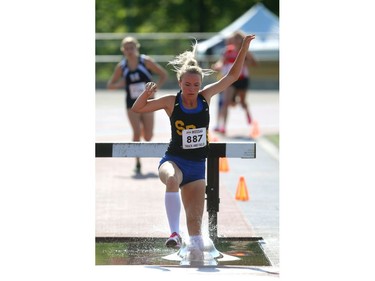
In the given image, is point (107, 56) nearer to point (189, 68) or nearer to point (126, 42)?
point (126, 42)

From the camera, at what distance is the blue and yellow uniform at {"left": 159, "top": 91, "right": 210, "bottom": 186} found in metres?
8.65

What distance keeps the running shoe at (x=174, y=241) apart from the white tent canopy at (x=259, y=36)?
27.5 meters

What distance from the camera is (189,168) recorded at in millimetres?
8719

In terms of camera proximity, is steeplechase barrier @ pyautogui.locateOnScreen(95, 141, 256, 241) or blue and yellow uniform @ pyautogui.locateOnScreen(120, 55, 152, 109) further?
blue and yellow uniform @ pyautogui.locateOnScreen(120, 55, 152, 109)

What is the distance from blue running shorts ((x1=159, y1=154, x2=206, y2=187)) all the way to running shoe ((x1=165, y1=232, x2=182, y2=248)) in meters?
0.49

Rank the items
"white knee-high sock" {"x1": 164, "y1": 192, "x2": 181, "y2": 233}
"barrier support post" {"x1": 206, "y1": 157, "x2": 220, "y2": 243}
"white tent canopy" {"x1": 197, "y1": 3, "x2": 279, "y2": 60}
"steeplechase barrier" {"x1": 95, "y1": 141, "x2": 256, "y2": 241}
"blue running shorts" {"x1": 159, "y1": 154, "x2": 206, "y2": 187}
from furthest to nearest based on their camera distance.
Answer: "white tent canopy" {"x1": 197, "y1": 3, "x2": 279, "y2": 60}, "barrier support post" {"x1": 206, "y1": 157, "x2": 220, "y2": 243}, "steeplechase barrier" {"x1": 95, "y1": 141, "x2": 256, "y2": 241}, "blue running shorts" {"x1": 159, "y1": 154, "x2": 206, "y2": 187}, "white knee-high sock" {"x1": 164, "y1": 192, "x2": 181, "y2": 233}

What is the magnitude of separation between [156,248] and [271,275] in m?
1.65

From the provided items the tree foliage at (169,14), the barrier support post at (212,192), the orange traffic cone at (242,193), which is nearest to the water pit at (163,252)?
the barrier support post at (212,192)

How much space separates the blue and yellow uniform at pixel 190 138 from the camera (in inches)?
340

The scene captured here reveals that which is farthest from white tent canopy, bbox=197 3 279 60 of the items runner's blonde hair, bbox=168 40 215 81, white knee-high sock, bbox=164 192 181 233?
white knee-high sock, bbox=164 192 181 233

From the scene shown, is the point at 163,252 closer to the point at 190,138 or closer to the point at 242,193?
the point at 190,138

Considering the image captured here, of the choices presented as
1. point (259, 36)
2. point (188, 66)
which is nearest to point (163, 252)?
point (188, 66)

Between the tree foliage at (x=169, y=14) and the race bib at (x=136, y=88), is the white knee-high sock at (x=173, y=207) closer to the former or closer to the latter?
the race bib at (x=136, y=88)

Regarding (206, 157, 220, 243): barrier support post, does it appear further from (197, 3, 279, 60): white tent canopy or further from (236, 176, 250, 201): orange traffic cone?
(197, 3, 279, 60): white tent canopy
